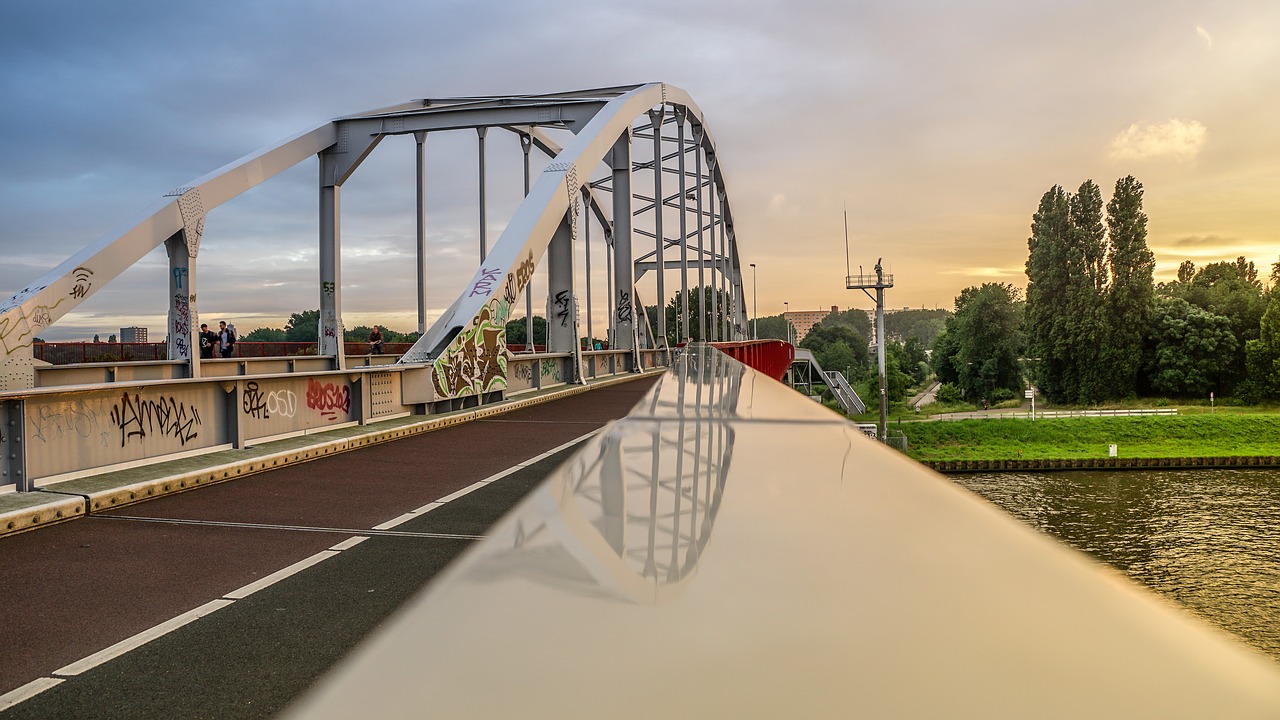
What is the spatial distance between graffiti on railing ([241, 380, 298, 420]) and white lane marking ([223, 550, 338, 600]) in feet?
14.7

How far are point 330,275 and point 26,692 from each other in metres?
19.5

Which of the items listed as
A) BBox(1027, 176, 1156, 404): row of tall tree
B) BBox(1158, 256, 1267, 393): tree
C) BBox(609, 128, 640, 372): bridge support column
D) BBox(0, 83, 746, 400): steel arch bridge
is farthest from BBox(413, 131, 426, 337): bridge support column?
BBox(1158, 256, 1267, 393): tree

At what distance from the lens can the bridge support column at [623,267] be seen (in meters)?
23.8

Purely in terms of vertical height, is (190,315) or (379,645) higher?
(190,315)

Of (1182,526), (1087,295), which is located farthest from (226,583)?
(1087,295)

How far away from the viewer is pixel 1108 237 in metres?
73.3

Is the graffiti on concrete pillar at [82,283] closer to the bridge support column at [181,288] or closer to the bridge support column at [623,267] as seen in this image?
the bridge support column at [181,288]

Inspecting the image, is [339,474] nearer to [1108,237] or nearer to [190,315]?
[190,315]

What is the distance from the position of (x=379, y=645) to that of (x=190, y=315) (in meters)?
17.9

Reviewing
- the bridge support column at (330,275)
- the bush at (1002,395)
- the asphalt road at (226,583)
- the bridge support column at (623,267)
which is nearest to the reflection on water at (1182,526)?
the bridge support column at (623,267)

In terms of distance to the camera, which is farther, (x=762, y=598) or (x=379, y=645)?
(x=762, y=598)

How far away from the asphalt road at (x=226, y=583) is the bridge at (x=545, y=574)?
0.9 inches

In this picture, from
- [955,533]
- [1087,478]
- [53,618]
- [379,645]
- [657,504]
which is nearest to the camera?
[379,645]

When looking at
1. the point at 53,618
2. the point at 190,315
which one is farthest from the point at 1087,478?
the point at 53,618
